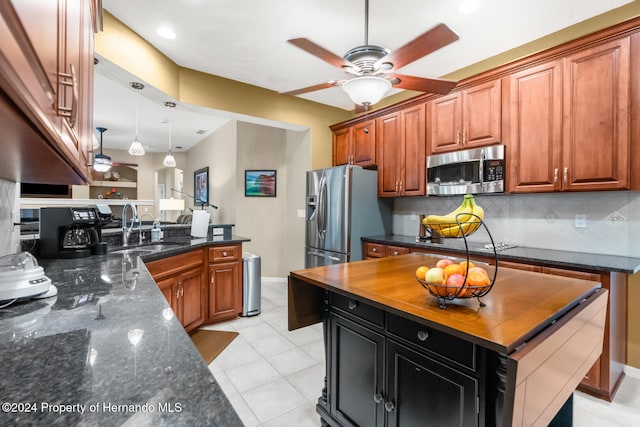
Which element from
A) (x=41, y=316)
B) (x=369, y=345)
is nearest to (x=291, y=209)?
(x=369, y=345)

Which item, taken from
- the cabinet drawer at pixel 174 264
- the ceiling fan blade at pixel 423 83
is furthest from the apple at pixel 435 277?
the cabinet drawer at pixel 174 264

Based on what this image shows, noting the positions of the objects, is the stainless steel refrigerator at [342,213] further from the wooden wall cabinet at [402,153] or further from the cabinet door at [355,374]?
the cabinet door at [355,374]

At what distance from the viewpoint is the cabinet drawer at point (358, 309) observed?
1.34m

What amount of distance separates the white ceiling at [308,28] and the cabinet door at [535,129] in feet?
1.45

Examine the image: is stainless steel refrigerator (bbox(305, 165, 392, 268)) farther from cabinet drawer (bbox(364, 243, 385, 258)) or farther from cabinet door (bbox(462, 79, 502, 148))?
cabinet door (bbox(462, 79, 502, 148))

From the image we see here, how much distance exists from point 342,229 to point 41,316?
2.91m

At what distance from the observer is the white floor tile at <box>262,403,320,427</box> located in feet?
5.77

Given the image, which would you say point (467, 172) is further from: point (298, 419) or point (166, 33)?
point (166, 33)

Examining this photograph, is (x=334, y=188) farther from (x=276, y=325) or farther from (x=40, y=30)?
(x=40, y=30)

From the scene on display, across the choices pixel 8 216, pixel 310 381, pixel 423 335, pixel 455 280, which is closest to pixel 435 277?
pixel 455 280

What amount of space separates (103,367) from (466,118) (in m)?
3.35

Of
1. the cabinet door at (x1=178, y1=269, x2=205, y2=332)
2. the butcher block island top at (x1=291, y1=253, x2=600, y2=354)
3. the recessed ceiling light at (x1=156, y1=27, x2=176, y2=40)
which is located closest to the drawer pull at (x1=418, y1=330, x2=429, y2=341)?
the butcher block island top at (x1=291, y1=253, x2=600, y2=354)

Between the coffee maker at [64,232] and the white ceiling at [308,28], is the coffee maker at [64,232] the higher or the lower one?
the lower one

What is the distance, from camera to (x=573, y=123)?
2377 mm
